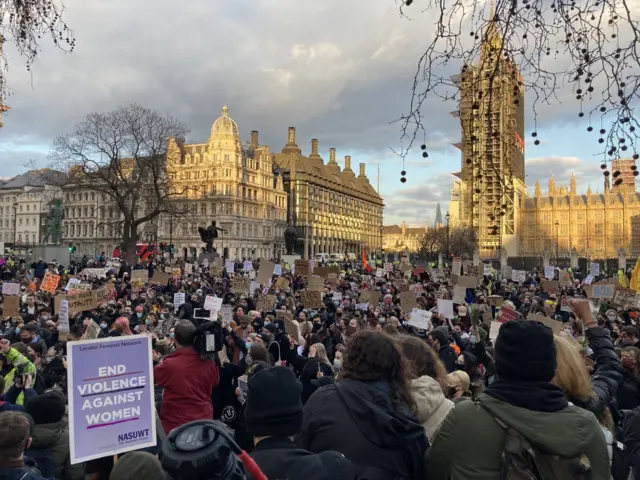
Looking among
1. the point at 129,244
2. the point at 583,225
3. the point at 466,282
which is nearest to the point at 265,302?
the point at 466,282

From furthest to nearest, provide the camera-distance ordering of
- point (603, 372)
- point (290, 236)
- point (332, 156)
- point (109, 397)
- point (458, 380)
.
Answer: point (332, 156) < point (290, 236) < point (458, 380) < point (603, 372) < point (109, 397)

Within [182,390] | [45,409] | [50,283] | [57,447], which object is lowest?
[57,447]

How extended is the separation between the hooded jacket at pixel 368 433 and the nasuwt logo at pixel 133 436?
0.95m

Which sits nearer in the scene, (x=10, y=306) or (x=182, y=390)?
(x=182, y=390)

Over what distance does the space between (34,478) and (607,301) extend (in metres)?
15.9

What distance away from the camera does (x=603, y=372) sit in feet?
10.7

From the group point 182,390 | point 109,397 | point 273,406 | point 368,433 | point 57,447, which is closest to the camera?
point 273,406

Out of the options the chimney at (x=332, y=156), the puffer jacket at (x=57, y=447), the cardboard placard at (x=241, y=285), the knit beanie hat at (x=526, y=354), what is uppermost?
the chimney at (x=332, y=156)

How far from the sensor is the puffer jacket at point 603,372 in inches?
121

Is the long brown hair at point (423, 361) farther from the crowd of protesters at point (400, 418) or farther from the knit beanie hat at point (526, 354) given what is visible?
the knit beanie hat at point (526, 354)

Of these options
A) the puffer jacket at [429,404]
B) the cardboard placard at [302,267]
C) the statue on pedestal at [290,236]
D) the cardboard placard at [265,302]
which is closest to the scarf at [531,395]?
the puffer jacket at [429,404]

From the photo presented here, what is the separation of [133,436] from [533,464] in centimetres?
201

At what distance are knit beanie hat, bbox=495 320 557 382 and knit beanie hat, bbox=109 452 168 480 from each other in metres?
1.42

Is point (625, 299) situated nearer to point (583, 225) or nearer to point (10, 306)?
point (10, 306)
